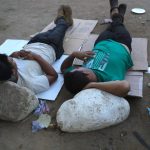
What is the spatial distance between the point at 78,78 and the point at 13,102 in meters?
0.58

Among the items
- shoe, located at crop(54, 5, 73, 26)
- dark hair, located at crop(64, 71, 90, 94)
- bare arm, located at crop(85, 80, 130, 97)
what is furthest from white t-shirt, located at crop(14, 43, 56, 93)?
shoe, located at crop(54, 5, 73, 26)

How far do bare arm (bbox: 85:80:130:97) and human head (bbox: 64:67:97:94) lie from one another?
0.31ft

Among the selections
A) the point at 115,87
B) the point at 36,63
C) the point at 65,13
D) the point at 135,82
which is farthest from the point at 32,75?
the point at 65,13

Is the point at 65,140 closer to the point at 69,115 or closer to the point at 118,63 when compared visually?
the point at 69,115

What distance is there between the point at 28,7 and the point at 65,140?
307 centimetres

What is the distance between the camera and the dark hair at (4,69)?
2.33m

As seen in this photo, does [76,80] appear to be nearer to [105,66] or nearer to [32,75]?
[105,66]

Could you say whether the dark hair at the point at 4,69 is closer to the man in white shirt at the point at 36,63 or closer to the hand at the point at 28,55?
the man in white shirt at the point at 36,63

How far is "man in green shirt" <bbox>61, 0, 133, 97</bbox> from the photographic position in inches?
95.5

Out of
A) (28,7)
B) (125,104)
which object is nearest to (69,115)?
(125,104)

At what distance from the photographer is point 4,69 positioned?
2334mm

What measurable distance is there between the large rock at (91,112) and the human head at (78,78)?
0.12 m

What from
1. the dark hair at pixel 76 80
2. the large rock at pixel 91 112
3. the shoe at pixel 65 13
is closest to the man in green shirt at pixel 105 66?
the dark hair at pixel 76 80

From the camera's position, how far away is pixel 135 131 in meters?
2.32
